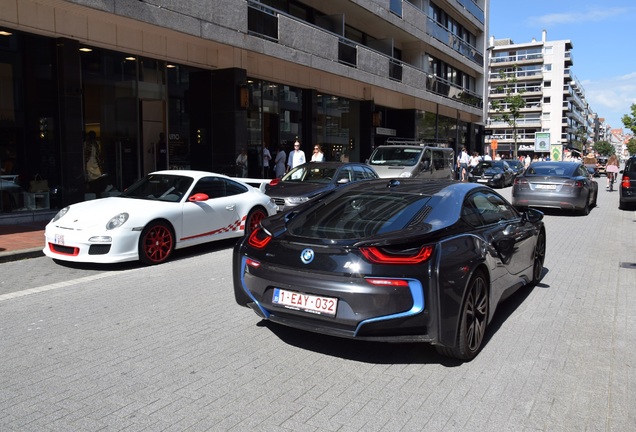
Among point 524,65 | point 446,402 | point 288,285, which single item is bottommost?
point 446,402

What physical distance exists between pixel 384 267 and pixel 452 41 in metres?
31.6

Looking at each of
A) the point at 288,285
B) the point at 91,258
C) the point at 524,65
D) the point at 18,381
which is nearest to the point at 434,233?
the point at 288,285

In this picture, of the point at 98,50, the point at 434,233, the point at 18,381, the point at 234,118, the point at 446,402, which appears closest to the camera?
the point at 446,402

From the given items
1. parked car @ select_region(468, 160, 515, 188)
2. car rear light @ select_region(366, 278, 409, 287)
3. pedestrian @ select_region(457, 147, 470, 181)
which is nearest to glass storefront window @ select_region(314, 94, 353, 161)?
pedestrian @ select_region(457, 147, 470, 181)

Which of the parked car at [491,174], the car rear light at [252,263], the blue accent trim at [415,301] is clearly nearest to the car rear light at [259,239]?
the car rear light at [252,263]

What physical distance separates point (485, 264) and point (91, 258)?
540 centimetres

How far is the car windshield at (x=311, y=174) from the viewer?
12.6 metres

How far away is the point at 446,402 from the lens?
362cm

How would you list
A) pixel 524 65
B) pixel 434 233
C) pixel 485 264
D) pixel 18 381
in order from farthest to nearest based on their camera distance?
pixel 524 65 < pixel 485 264 < pixel 434 233 < pixel 18 381

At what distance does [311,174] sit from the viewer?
12883 mm

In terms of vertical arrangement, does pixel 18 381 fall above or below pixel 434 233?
below

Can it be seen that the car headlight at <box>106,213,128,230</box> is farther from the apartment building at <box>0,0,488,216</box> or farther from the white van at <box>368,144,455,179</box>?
the white van at <box>368,144,455,179</box>

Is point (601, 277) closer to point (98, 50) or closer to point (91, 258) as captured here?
point (91, 258)

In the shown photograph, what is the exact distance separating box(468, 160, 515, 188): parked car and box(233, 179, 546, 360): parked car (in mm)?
23270
